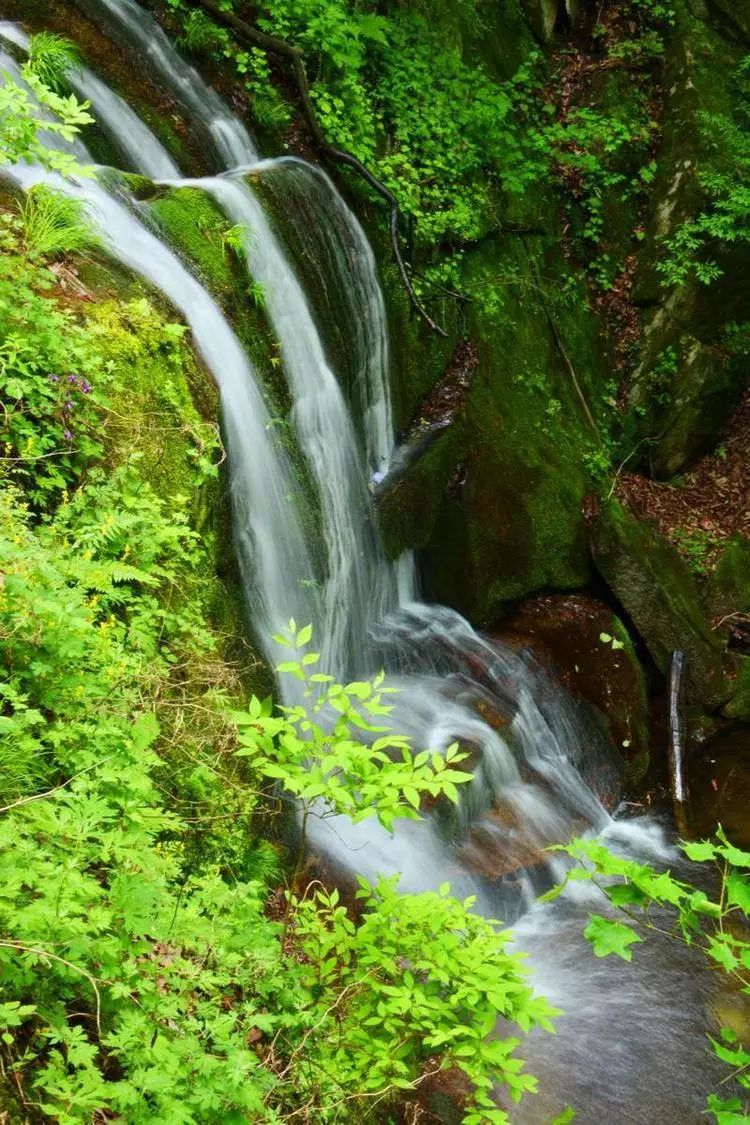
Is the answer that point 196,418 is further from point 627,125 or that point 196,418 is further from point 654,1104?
point 627,125

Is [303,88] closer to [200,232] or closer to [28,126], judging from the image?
[200,232]

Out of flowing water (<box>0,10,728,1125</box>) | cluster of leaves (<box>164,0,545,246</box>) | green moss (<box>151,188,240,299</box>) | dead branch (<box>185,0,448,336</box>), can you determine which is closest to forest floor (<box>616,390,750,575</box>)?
flowing water (<box>0,10,728,1125</box>)

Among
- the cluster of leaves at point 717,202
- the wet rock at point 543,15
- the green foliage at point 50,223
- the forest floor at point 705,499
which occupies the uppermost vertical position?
the wet rock at point 543,15

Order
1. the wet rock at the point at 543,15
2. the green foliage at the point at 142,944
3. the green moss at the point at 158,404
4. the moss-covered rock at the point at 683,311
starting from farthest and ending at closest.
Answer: the wet rock at the point at 543,15 → the moss-covered rock at the point at 683,311 → the green moss at the point at 158,404 → the green foliage at the point at 142,944

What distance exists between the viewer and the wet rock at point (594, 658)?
7.11 meters

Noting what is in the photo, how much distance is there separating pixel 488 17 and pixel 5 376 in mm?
8244

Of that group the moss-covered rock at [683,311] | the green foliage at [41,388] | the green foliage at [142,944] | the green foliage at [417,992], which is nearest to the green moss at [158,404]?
the green foliage at [41,388]

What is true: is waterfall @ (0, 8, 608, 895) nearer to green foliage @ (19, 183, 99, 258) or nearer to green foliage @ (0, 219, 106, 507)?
green foliage @ (19, 183, 99, 258)

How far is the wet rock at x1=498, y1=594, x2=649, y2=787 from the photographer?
7105mm

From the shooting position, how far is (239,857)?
3.12 metres

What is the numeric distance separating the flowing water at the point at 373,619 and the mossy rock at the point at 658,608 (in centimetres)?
137

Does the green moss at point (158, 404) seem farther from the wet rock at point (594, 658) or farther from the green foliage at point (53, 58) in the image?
the wet rock at point (594, 658)

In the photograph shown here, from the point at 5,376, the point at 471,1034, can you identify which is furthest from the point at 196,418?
the point at 471,1034

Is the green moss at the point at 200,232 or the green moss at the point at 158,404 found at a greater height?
the green moss at the point at 200,232
